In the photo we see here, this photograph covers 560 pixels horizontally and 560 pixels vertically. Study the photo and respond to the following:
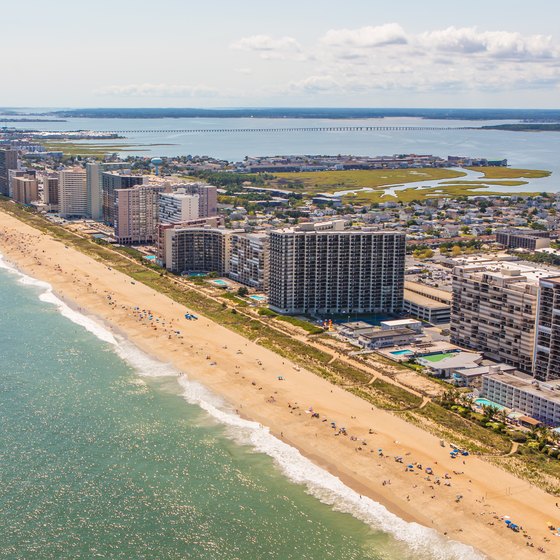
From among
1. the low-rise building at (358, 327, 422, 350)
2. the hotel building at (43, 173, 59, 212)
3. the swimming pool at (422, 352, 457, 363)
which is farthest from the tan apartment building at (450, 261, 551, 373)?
the hotel building at (43, 173, 59, 212)

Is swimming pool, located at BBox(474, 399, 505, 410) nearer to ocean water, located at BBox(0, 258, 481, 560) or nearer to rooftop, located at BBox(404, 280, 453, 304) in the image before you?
ocean water, located at BBox(0, 258, 481, 560)

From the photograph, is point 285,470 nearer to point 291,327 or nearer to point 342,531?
point 342,531

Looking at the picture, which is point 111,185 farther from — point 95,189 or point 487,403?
point 487,403

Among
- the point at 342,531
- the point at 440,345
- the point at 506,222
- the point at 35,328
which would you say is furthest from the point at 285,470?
the point at 506,222

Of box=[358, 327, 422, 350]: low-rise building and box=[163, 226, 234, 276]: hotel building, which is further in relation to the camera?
box=[163, 226, 234, 276]: hotel building

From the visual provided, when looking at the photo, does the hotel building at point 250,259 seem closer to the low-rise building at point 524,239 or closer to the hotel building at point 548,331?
the hotel building at point 548,331
